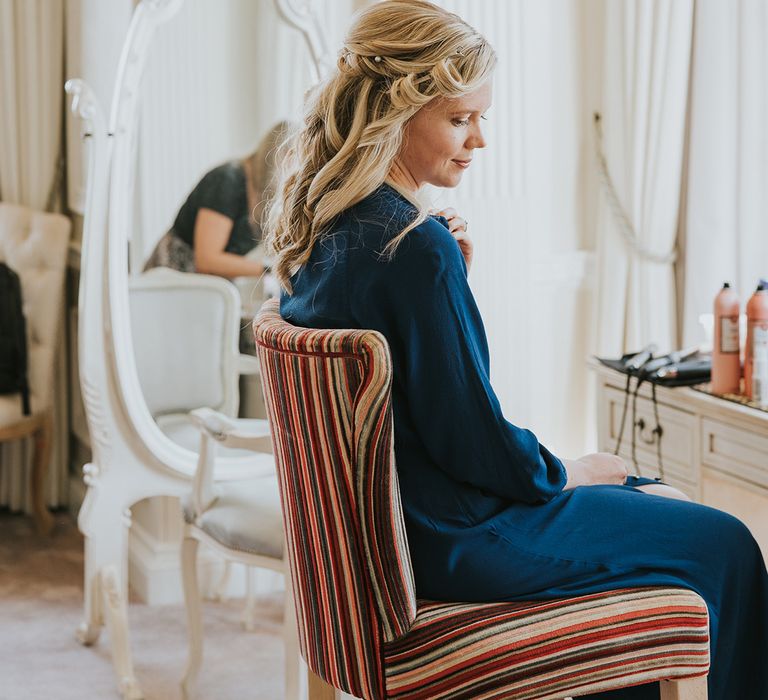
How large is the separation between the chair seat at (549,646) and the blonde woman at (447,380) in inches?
1.2

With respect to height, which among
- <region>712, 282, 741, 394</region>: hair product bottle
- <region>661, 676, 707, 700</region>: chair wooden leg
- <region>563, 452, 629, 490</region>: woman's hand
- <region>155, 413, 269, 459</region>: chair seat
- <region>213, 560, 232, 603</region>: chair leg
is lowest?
<region>213, 560, 232, 603</region>: chair leg

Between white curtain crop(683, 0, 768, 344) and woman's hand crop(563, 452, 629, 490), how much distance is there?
1.39 meters

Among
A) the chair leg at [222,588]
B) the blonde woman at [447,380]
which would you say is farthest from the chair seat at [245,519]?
the blonde woman at [447,380]

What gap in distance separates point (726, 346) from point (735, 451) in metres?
0.23

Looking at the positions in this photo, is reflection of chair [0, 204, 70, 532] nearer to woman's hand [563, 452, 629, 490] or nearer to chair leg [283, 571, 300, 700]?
chair leg [283, 571, 300, 700]

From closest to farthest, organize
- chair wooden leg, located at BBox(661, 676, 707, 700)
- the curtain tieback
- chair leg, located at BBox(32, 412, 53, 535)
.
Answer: chair wooden leg, located at BBox(661, 676, 707, 700), the curtain tieback, chair leg, located at BBox(32, 412, 53, 535)

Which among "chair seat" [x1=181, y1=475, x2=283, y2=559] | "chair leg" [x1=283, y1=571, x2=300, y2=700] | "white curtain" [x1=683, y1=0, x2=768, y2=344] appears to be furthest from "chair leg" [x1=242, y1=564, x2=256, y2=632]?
"white curtain" [x1=683, y1=0, x2=768, y2=344]

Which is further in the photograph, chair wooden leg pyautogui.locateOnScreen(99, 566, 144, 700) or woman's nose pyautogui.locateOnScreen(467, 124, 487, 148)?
chair wooden leg pyautogui.locateOnScreen(99, 566, 144, 700)

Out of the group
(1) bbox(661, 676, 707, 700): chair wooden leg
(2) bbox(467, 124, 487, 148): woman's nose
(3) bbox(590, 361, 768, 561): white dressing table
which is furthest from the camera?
(3) bbox(590, 361, 768, 561): white dressing table

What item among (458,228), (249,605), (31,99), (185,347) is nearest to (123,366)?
(185,347)

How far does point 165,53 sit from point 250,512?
3.78ft

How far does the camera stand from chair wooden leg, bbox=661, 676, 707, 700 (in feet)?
5.04

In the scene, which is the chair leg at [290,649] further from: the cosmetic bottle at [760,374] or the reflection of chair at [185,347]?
the cosmetic bottle at [760,374]

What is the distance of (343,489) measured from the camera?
4.73 ft
